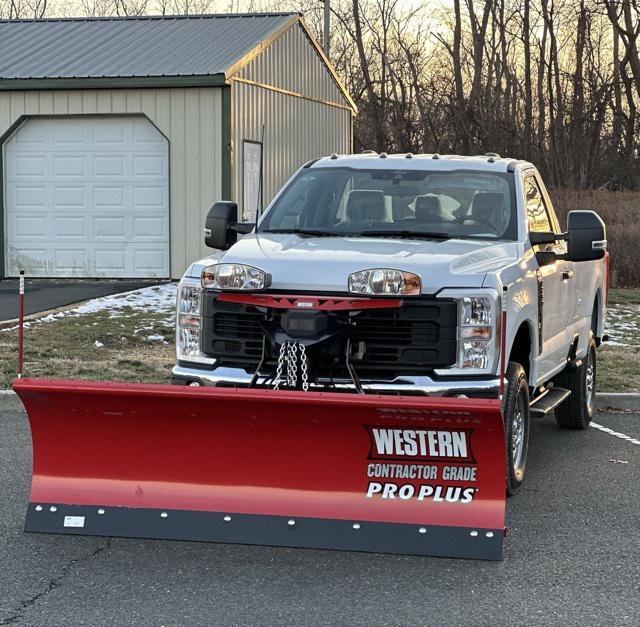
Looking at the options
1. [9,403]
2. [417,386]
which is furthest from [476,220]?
[9,403]

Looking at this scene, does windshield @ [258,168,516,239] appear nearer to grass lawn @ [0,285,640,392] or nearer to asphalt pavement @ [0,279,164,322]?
grass lawn @ [0,285,640,392]

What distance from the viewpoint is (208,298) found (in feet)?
23.4

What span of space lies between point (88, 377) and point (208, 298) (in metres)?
4.42

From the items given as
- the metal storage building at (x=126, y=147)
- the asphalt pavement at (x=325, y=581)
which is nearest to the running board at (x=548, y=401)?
the asphalt pavement at (x=325, y=581)

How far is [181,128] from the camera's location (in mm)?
19875

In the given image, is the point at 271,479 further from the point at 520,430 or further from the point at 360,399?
the point at 520,430

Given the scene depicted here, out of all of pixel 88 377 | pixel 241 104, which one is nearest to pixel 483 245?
pixel 88 377

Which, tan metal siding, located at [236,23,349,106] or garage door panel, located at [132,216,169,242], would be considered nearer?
garage door panel, located at [132,216,169,242]

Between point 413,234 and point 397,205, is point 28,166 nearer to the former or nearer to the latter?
point 397,205

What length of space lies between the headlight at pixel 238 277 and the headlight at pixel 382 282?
51 centimetres

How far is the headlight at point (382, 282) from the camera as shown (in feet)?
21.8

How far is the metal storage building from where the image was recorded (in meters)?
19.8

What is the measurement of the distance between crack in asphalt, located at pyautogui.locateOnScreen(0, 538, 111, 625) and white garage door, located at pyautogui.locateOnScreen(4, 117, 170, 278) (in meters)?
14.5

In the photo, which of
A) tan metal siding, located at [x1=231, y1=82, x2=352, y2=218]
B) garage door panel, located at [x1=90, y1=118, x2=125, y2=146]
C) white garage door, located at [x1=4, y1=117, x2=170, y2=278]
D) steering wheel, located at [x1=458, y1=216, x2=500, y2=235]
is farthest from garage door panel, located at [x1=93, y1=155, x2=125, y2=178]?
steering wheel, located at [x1=458, y1=216, x2=500, y2=235]
